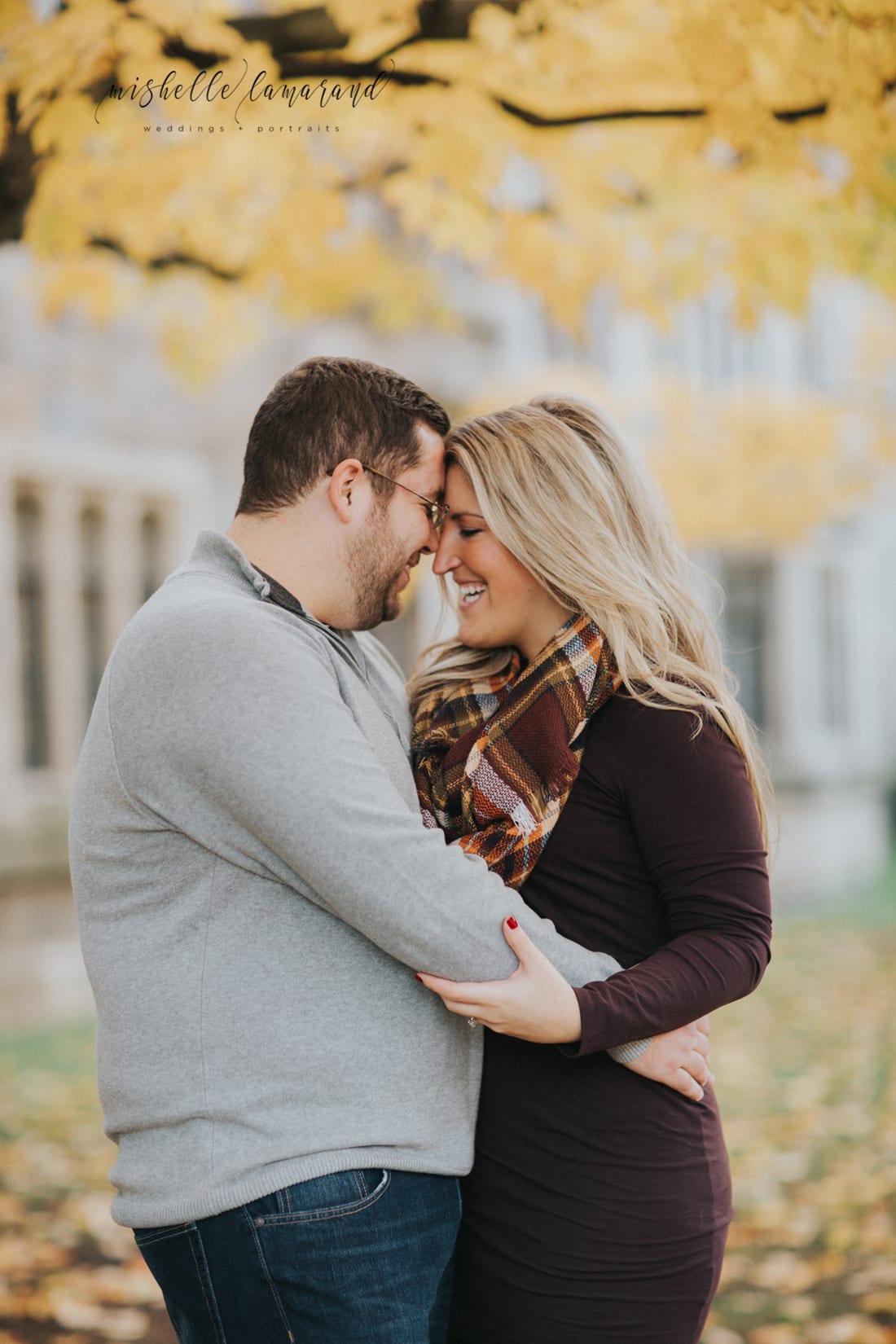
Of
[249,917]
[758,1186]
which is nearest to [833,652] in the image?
[758,1186]

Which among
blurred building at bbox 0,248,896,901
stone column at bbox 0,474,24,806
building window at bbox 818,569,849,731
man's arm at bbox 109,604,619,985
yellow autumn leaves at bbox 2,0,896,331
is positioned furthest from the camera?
building window at bbox 818,569,849,731

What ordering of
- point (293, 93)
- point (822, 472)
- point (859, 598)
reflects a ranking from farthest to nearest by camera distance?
point (859, 598)
point (822, 472)
point (293, 93)

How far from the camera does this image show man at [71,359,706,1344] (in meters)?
1.82

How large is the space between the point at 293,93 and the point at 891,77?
1731 millimetres

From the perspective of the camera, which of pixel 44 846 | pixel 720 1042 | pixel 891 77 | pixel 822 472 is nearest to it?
pixel 891 77

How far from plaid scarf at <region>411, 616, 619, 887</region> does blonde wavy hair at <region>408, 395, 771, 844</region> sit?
6 cm

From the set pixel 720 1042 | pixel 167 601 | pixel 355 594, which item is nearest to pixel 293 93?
pixel 355 594

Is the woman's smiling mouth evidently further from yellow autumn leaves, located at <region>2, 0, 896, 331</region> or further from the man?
yellow autumn leaves, located at <region>2, 0, 896, 331</region>

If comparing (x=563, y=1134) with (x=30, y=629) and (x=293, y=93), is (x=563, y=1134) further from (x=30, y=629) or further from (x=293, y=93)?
(x=30, y=629)

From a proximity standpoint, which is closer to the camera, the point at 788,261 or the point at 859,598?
the point at 788,261

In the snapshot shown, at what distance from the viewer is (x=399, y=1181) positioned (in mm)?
1928

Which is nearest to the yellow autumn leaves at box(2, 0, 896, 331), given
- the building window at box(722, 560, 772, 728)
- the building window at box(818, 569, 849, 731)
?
the building window at box(722, 560, 772, 728)

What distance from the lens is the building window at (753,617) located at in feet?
72.6

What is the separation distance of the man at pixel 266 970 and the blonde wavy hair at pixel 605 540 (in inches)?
19.3
